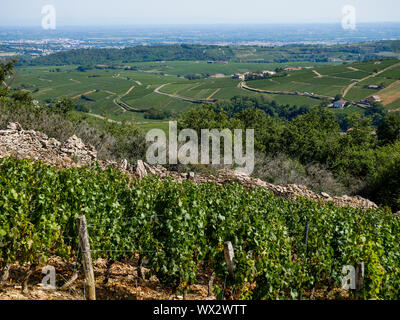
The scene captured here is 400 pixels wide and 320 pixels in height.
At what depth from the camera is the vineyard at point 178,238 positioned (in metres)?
6.36

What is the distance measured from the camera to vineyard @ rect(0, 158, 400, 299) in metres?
6.36

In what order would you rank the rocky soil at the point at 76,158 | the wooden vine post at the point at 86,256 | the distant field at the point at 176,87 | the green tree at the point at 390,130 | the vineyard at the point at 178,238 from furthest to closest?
the distant field at the point at 176,87 → the green tree at the point at 390,130 → the rocky soil at the point at 76,158 → the vineyard at the point at 178,238 → the wooden vine post at the point at 86,256

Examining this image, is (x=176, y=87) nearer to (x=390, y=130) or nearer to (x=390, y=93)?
(x=390, y=93)

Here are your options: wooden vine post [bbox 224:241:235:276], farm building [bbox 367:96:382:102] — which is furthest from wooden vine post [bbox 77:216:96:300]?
farm building [bbox 367:96:382:102]

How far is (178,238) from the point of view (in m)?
6.77

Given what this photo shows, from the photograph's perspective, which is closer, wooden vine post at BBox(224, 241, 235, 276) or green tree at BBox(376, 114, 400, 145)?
wooden vine post at BBox(224, 241, 235, 276)

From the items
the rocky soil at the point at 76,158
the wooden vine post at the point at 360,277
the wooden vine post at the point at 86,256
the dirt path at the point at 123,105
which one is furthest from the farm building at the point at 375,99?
the wooden vine post at the point at 86,256

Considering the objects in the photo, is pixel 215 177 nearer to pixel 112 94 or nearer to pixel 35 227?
pixel 35 227

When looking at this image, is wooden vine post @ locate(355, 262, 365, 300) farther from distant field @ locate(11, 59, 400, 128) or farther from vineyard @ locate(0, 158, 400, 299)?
distant field @ locate(11, 59, 400, 128)

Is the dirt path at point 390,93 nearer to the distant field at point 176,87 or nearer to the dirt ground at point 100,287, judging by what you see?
the distant field at point 176,87

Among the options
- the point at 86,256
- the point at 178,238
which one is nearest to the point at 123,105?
the point at 178,238

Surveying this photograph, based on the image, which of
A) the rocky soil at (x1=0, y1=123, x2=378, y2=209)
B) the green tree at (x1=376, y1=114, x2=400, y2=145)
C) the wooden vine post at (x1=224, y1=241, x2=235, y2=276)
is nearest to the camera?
the wooden vine post at (x1=224, y1=241, x2=235, y2=276)
